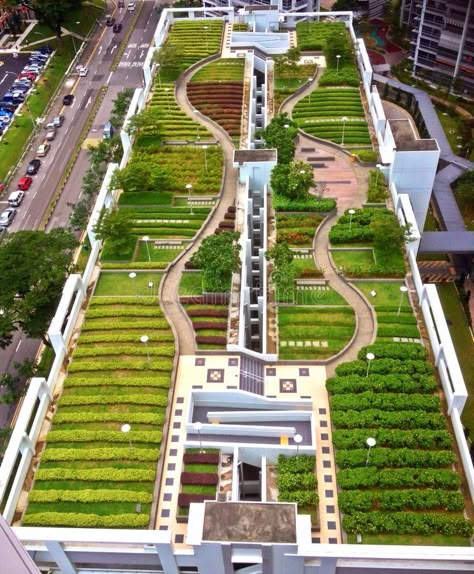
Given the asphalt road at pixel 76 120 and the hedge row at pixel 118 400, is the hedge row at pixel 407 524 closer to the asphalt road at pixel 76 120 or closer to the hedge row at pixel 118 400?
the hedge row at pixel 118 400

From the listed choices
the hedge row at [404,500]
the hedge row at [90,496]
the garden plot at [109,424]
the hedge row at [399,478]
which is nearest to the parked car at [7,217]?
the garden plot at [109,424]

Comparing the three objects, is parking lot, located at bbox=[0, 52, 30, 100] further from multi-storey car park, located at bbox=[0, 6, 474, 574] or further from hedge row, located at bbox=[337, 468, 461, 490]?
hedge row, located at bbox=[337, 468, 461, 490]

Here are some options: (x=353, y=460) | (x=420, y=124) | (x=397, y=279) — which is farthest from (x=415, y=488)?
(x=420, y=124)

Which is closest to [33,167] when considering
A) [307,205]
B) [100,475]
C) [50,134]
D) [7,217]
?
[50,134]

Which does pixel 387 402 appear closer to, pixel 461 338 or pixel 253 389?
pixel 253 389

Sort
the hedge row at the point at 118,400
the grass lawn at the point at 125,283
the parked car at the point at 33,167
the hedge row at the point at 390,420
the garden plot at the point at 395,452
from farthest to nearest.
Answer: the parked car at the point at 33,167
the grass lawn at the point at 125,283
the hedge row at the point at 118,400
the hedge row at the point at 390,420
the garden plot at the point at 395,452

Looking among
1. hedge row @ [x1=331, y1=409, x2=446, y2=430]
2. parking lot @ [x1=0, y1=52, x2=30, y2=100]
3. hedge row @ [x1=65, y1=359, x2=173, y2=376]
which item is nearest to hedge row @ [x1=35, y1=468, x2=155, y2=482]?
hedge row @ [x1=65, y1=359, x2=173, y2=376]
